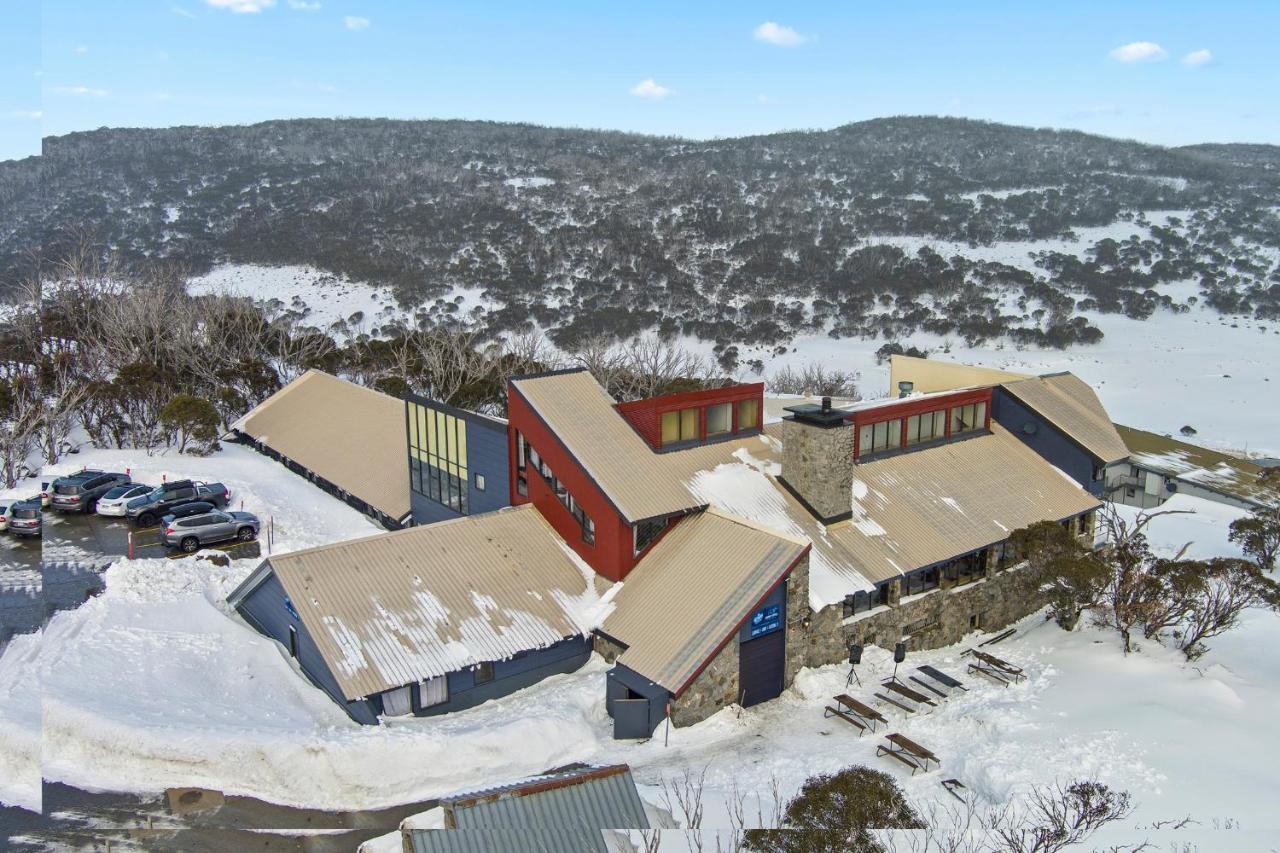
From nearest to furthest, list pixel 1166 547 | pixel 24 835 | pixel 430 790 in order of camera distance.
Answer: pixel 24 835
pixel 430 790
pixel 1166 547

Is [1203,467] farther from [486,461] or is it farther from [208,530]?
[208,530]

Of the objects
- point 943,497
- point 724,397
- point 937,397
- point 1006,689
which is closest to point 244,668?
point 724,397

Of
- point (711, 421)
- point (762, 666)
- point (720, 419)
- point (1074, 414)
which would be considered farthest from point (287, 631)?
point (1074, 414)

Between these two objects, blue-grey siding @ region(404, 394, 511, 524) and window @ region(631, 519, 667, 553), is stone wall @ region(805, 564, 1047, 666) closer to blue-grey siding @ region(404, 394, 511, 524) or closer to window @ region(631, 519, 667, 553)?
window @ region(631, 519, 667, 553)

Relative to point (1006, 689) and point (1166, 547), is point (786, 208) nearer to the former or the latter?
point (1166, 547)

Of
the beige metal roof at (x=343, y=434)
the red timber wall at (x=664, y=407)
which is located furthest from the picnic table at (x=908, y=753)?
the beige metal roof at (x=343, y=434)

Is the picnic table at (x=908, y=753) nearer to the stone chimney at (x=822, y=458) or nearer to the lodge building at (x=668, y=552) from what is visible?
the lodge building at (x=668, y=552)

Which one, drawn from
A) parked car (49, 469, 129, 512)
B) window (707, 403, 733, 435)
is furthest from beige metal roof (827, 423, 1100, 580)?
parked car (49, 469, 129, 512)
